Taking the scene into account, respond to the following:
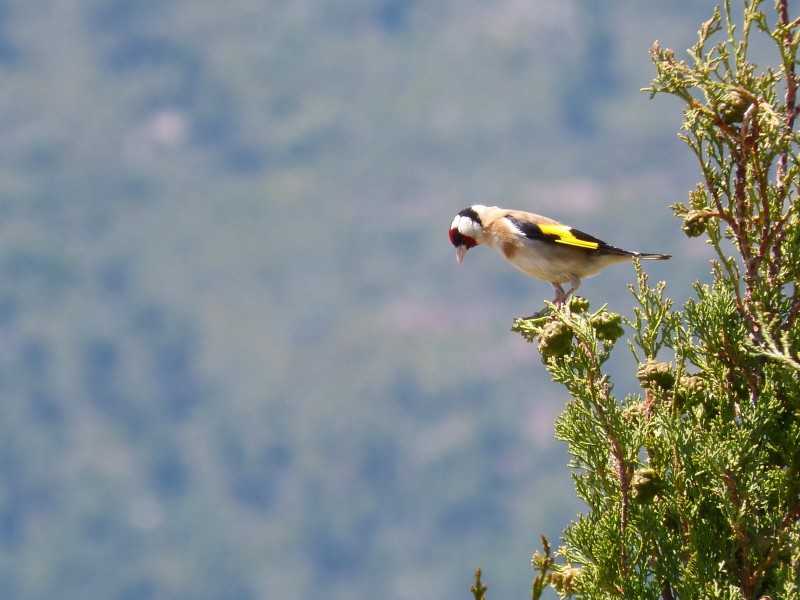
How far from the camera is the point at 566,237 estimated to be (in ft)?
23.2

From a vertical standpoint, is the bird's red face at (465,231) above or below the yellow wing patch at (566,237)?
above

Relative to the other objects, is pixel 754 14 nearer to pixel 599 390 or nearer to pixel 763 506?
pixel 599 390

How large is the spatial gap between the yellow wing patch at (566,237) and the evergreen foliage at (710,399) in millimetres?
2348

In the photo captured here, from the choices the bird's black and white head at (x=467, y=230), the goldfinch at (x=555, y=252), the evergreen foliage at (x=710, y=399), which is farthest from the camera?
the bird's black and white head at (x=467, y=230)

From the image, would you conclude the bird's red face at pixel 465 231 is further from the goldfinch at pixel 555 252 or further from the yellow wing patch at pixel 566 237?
the yellow wing patch at pixel 566 237

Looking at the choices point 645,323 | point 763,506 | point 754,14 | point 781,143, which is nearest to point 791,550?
point 763,506

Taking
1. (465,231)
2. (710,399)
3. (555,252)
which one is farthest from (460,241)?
(710,399)

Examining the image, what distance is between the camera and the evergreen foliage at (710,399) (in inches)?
163

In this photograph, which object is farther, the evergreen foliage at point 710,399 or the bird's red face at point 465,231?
the bird's red face at point 465,231

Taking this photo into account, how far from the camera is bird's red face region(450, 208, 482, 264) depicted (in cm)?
785

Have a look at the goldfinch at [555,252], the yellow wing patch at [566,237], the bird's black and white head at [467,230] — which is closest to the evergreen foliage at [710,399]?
the goldfinch at [555,252]

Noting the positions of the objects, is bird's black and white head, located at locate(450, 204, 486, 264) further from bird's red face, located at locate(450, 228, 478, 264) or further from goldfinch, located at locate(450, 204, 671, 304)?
goldfinch, located at locate(450, 204, 671, 304)

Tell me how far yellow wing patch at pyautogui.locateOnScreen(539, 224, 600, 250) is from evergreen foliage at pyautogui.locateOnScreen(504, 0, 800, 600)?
235 cm

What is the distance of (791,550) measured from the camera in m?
4.00
